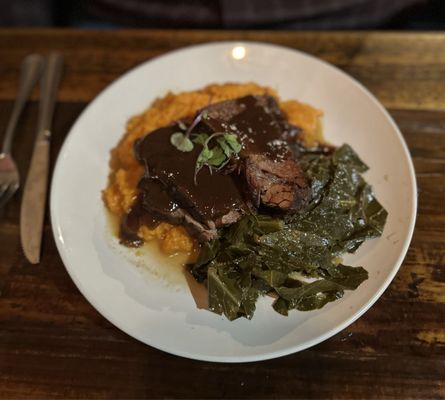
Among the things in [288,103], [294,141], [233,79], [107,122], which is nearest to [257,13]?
[233,79]

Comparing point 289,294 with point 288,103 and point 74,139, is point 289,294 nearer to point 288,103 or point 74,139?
point 288,103

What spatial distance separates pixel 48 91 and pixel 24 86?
0.73 ft

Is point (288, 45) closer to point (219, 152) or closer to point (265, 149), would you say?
point (265, 149)

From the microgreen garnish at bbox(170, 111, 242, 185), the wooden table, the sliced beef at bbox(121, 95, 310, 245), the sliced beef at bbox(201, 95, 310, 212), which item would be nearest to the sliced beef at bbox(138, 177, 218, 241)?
the sliced beef at bbox(121, 95, 310, 245)

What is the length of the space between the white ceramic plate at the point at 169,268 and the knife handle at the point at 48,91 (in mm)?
475

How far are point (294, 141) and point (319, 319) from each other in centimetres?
132

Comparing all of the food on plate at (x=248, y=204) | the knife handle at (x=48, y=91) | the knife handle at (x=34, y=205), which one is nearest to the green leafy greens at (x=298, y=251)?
the food on plate at (x=248, y=204)

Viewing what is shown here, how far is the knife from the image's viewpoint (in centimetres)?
289

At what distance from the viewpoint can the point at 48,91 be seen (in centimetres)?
364

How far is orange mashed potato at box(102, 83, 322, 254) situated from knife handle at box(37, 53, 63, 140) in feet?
2.20

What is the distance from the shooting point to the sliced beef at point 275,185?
8.61 feet

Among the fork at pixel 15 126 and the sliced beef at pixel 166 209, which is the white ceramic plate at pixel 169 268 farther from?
the fork at pixel 15 126

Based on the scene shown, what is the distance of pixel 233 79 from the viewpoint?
3.49 meters

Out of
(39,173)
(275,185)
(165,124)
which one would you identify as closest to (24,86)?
(39,173)
